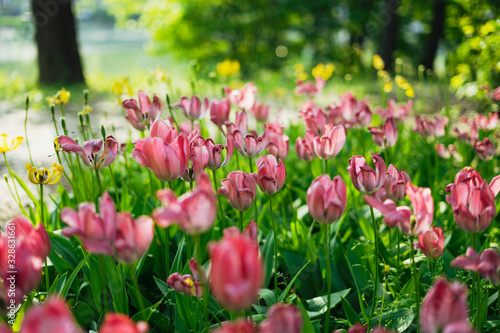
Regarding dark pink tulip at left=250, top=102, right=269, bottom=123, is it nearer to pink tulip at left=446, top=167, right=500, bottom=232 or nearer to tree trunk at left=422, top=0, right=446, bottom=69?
pink tulip at left=446, top=167, right=500, bottom=232

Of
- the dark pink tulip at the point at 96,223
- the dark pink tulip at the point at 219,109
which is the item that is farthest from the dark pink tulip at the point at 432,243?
the dark pink tulip at the point at 219,109

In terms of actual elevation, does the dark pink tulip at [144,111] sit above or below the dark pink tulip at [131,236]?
above

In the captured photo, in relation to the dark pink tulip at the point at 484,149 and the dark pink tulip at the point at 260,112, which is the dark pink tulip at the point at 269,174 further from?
the dark pink tulip at the point at 260,112

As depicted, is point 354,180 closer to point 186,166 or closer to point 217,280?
point 186,166

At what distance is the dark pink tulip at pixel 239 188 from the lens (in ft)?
4.07

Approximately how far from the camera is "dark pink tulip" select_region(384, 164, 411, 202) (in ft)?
4.31

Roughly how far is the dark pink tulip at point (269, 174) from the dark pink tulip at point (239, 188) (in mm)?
58

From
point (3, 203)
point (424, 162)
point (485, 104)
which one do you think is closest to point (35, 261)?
point (3, 203)

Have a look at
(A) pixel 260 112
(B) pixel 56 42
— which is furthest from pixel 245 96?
(B) pixel 56 42

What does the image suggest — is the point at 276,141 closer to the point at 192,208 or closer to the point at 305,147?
the point at 305,147

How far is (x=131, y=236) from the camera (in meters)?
0.86

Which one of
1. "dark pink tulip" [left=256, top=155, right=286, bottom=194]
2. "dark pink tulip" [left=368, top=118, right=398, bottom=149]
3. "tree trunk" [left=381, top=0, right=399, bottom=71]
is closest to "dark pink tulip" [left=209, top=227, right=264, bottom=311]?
"dark pink tulip" [left=256, top=155, right=286, bottom=194]

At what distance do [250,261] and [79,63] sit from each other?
852 cm

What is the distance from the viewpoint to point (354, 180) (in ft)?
4.39
